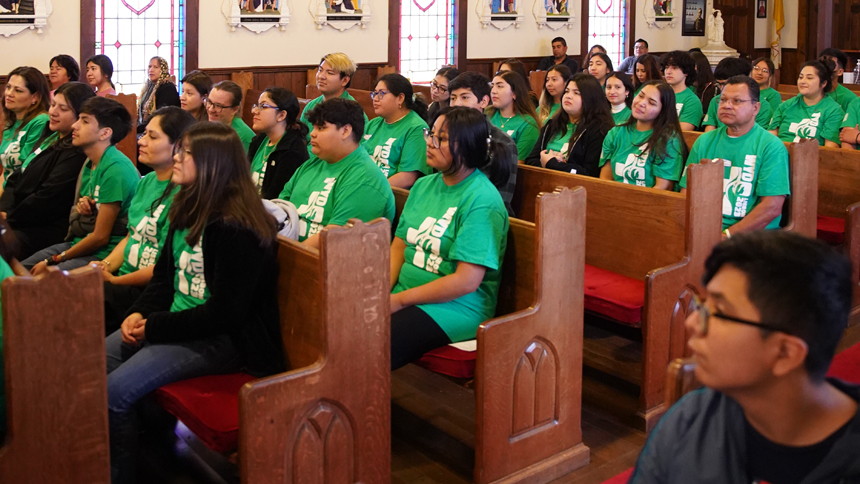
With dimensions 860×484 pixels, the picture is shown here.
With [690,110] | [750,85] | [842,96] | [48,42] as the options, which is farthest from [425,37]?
[750,85]

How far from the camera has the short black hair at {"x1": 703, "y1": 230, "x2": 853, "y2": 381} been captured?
1269 mm

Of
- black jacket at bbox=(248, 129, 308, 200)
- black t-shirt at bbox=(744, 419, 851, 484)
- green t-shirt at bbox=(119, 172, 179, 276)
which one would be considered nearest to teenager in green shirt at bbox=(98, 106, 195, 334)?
green t-shirt at bbox=(119, 172, 179, 276)

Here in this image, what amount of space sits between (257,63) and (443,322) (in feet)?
24.9

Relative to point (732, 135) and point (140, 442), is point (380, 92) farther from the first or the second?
point (140, 442)

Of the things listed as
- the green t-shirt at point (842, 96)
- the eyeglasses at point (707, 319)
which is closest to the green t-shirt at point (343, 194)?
the eyeglasses at point (707, 319)

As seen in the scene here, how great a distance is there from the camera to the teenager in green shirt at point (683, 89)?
646 centimetres

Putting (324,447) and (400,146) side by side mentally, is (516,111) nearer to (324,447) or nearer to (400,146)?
(400,146)

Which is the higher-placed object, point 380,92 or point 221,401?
point 380,92

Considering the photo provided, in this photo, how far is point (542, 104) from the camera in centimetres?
619

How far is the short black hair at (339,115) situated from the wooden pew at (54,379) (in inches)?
61.6

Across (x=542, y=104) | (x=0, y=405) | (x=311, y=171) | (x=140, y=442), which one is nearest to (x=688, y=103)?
(x=542, y=104)

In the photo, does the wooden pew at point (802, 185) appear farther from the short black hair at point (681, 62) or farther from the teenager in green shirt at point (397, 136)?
the short black hair at point (681, 62)

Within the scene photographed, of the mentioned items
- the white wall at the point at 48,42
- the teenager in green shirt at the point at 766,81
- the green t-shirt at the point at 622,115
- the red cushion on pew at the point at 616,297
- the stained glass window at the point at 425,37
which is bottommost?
the red cushion on pew at the point at 616,297

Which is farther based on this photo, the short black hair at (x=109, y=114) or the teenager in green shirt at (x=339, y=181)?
the short black hair at (x=109, y=114)
